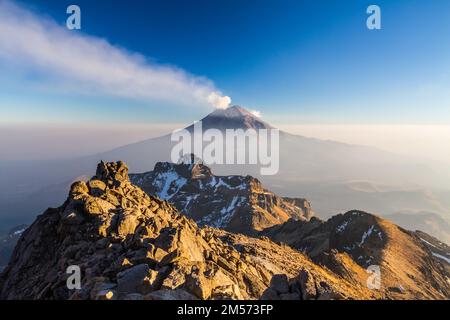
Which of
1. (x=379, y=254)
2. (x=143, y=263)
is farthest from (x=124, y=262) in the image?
(x=379, y=254)

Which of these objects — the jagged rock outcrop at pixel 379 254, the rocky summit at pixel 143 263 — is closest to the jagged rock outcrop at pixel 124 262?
the rocky summit at pixel 143 263

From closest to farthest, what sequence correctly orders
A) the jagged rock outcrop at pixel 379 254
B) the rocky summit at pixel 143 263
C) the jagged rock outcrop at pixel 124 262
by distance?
the jagged rock outcrop at pixel 124 262 < the rocky summit at pixel 143 263 < the jagged rock outcrop at pixel 379 254

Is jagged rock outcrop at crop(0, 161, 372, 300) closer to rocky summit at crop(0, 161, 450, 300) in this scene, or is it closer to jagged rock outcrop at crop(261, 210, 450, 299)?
rocky summit at crop(0, 161, 450, 300)

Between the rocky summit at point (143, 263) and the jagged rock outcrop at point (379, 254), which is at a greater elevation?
the rocky summit at point (143, 263)

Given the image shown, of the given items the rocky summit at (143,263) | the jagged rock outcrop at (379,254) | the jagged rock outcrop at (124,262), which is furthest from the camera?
the jagged rock outcrop at (379,254)

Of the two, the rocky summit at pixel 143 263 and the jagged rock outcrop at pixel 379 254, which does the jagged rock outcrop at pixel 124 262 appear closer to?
the rocky summit at pixel 143 263
